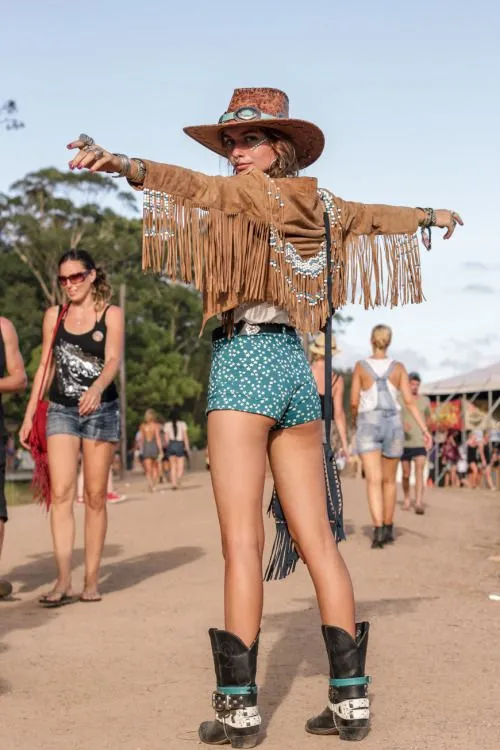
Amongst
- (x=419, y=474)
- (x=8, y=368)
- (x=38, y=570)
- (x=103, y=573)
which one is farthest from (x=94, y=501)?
(x=419, y=474)

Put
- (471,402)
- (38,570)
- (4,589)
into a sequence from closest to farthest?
(4,589) → (38,570) → (471,402)

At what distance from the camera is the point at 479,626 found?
6.00 metres

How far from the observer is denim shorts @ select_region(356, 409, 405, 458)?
10445mm

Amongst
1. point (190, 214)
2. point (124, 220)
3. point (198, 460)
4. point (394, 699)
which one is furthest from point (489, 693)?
point (198, 460)

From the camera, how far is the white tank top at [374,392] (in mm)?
10539

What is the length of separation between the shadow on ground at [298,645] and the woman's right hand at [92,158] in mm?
1962

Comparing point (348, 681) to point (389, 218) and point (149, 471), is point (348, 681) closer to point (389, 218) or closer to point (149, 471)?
point (389, 218)

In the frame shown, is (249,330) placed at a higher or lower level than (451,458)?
higher

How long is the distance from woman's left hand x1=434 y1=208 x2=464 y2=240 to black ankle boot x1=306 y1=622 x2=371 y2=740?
156 centimetres

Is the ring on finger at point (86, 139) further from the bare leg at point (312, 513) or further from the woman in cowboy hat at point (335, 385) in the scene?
the woman in cowboy hat at point (335, 385)

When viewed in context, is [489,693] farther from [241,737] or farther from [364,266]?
[364,266]

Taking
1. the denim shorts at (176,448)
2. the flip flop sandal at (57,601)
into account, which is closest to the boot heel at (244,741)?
the flip flop sandal at (57,601)

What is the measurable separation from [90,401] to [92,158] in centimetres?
385

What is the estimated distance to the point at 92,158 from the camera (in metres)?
3.39
